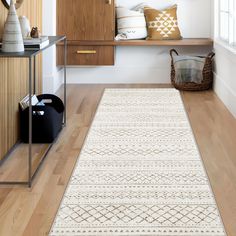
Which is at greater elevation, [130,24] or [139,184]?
[130,24]

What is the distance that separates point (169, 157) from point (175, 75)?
8.91ft

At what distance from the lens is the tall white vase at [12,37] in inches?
126

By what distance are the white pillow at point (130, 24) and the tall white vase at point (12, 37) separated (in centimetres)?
309

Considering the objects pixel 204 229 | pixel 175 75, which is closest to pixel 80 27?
pixel 175 75

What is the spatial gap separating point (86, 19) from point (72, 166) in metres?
3.00

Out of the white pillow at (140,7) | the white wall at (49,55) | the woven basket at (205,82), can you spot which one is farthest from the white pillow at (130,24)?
the white wall at (49,55)

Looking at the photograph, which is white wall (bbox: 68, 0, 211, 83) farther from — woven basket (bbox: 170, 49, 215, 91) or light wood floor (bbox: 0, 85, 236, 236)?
light wood floor (bbox: 0, 85, 236, 236)

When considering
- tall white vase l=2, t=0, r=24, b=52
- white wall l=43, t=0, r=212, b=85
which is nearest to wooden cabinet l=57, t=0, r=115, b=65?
white wall l=43, t=0, r=212, b=85

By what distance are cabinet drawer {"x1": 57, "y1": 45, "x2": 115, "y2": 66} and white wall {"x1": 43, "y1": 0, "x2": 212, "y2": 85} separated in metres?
0.42

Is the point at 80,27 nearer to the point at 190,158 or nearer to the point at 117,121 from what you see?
the point at 117,121

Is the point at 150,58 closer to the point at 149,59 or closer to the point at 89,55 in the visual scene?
the point at 149,59

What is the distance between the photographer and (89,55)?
616 centimetres

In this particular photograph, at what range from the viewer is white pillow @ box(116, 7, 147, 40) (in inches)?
249

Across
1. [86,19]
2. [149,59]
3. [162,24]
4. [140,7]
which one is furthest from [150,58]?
[86,19]
